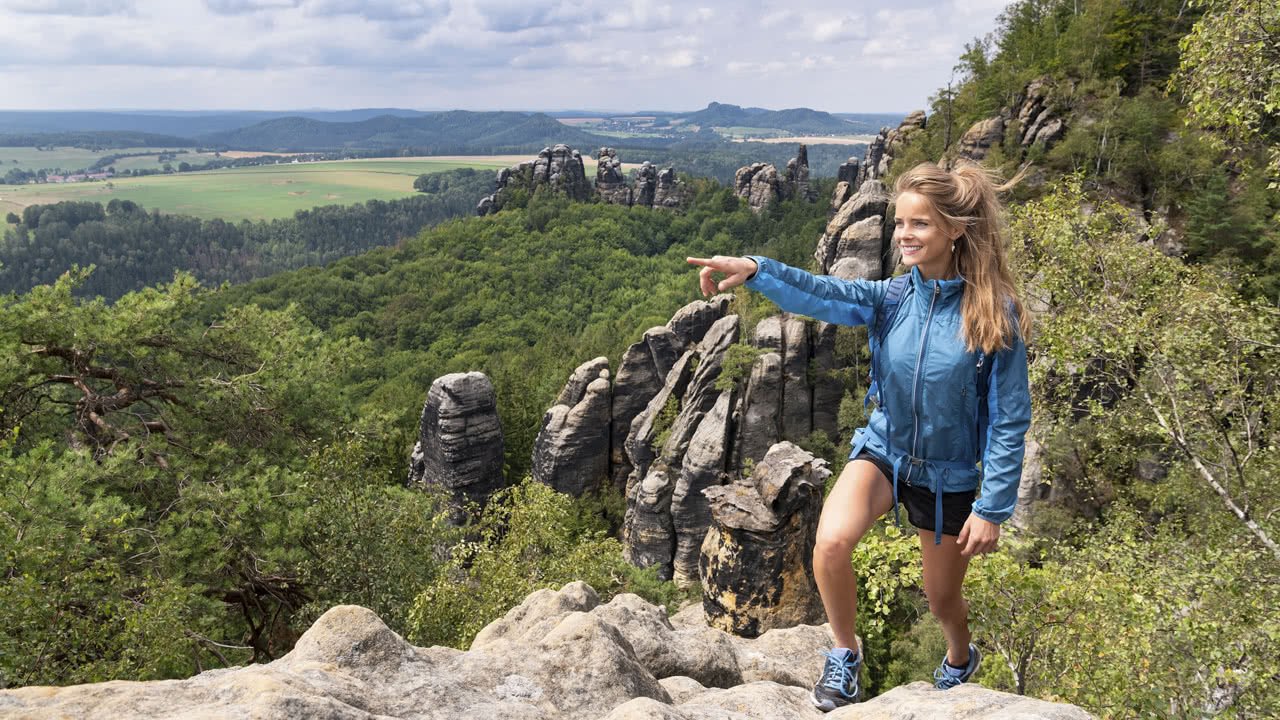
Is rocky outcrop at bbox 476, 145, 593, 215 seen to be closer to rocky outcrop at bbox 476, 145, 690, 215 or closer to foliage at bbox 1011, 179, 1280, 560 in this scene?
rocky outcrop at bbox 476, 145, 690, 215

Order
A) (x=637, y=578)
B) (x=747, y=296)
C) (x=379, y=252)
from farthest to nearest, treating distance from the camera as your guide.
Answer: (x=379, y=252)
(x=747, y=296)
(x=637, y=578)

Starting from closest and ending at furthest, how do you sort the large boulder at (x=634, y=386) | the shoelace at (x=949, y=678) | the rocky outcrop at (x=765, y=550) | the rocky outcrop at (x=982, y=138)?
the shoelace at (x=949, y=678) < the rocky outcrop at (x=765, y=550) < the large boulder at (x=634, y=386) < the rocky outcrop at (x=982, y=138)

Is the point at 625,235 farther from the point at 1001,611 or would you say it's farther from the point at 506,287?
the point at 1001,611

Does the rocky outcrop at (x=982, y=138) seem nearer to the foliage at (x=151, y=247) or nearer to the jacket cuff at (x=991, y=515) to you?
the jacket cuff at (x=991, y=515)

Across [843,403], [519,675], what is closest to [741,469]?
[843,403]

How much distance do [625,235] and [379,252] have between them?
37.4 metres

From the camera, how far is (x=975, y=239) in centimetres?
395

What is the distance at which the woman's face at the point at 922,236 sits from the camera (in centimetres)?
394

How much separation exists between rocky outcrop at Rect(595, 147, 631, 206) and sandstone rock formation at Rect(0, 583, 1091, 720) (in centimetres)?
11718

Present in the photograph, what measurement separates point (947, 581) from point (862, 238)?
37.0m

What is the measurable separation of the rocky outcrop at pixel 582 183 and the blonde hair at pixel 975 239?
115114 millimetres

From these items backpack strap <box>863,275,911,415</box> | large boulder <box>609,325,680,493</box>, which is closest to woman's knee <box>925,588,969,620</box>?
backpack strap <box>863,275,911,415</box>

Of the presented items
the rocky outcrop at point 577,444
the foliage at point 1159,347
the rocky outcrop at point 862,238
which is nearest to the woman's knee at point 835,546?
→ the foliage at point 1159,347

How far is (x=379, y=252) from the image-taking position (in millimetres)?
99562
